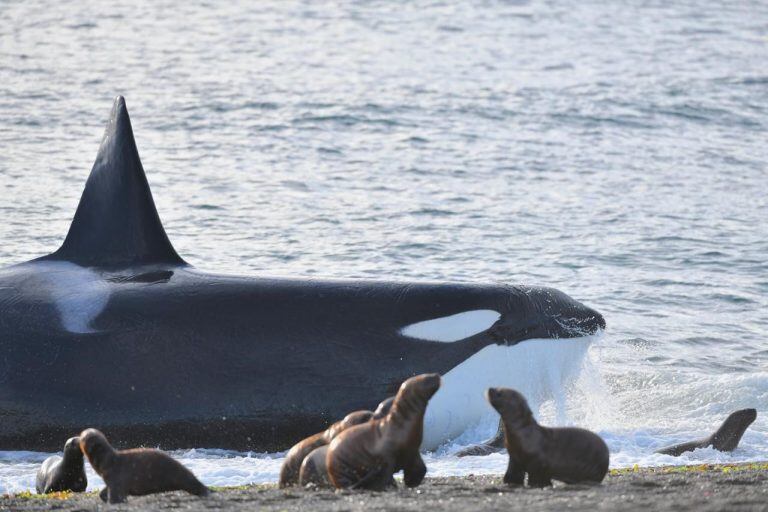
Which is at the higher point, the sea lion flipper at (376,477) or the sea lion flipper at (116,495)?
the sea lion flipper at (376,477)

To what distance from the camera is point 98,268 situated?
14.3m

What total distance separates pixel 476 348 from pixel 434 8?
41869 millimetres

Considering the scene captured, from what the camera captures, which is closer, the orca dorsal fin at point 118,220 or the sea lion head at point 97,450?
the sea lion head at point 97,450

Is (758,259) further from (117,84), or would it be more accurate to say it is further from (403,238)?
(117,84)

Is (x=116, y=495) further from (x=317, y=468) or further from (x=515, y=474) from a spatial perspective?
(x=515, y=474)

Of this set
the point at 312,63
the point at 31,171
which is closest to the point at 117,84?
the point at 312,63

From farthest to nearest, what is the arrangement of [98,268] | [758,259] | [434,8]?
[434,8] → [758,259] → [98,268]

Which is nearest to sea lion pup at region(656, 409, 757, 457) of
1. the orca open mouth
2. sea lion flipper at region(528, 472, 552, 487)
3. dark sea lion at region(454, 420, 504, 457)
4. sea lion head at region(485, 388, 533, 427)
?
the orca open mouth

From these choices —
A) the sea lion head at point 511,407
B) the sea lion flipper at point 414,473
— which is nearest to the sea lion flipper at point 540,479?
the sea lion head at point 511,407

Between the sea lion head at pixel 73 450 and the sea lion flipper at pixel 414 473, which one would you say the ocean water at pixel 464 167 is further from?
the sea lion flipper at pixel 414 473

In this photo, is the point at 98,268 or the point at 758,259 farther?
the point at 758,259

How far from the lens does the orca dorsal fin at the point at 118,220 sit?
47.0 feet

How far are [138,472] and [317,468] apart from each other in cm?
129

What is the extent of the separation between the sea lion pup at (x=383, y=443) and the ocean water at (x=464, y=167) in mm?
2534
